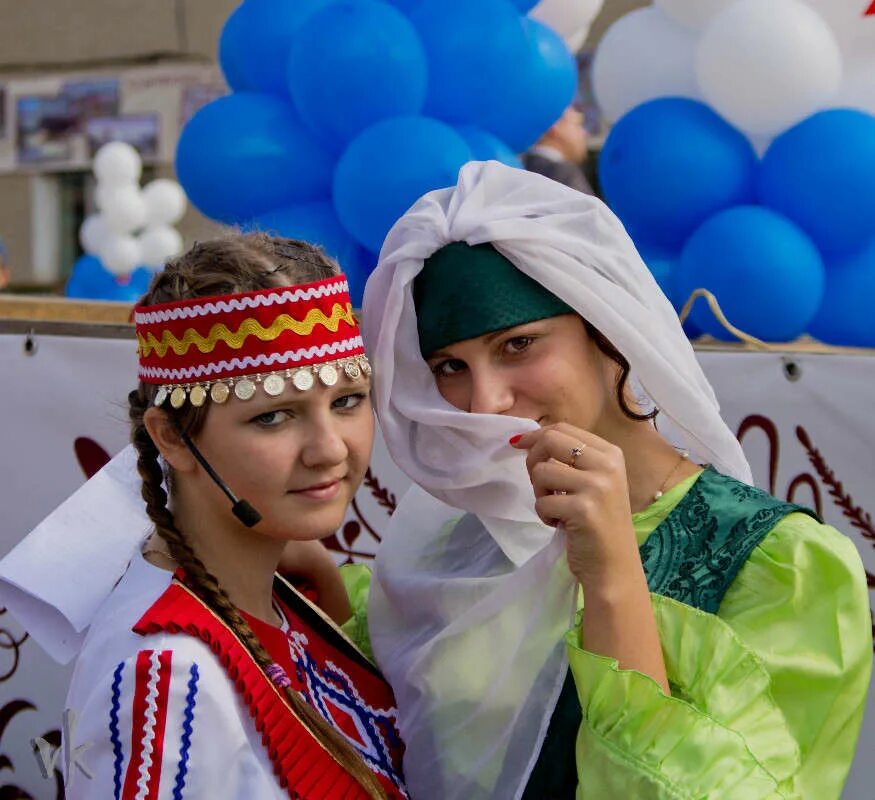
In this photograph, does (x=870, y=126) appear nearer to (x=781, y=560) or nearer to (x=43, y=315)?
(x=781, y=560)

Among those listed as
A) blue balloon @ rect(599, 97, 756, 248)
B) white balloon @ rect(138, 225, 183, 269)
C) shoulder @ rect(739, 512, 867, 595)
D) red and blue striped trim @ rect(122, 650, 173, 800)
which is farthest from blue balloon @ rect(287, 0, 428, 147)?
white balloon @ rect(138, 225, 183, 269)

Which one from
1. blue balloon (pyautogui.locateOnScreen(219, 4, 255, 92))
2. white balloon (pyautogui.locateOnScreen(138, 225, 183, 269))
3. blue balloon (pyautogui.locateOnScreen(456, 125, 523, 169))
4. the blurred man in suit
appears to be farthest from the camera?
white balloon (pyautogui.locateOnScreen(138, 225, 183, 269))

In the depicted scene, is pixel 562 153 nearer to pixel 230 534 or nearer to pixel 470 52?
pixel 470 52

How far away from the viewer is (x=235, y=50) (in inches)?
149

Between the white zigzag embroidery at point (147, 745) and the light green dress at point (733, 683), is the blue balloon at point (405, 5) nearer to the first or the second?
the light green dress at point (733, 683)

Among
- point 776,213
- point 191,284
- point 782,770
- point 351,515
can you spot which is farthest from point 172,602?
point 776,213

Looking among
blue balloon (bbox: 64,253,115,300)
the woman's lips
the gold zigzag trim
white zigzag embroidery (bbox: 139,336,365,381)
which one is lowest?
blue balloon (bbox: 64,253,115,300)

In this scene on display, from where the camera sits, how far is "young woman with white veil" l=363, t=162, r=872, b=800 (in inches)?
63.2

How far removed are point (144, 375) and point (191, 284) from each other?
16cm

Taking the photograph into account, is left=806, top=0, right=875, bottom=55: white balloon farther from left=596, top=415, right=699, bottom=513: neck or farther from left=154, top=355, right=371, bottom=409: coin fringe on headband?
left=154, top=355, right=371, bottom=409: coin fringe on headband

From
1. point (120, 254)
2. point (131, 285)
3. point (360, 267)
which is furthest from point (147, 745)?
point (120, 254)

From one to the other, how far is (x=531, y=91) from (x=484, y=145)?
238 millimetres

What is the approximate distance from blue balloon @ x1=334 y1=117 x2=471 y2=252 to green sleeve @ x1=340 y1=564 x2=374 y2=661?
3.64 feet

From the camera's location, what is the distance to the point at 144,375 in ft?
5.90
